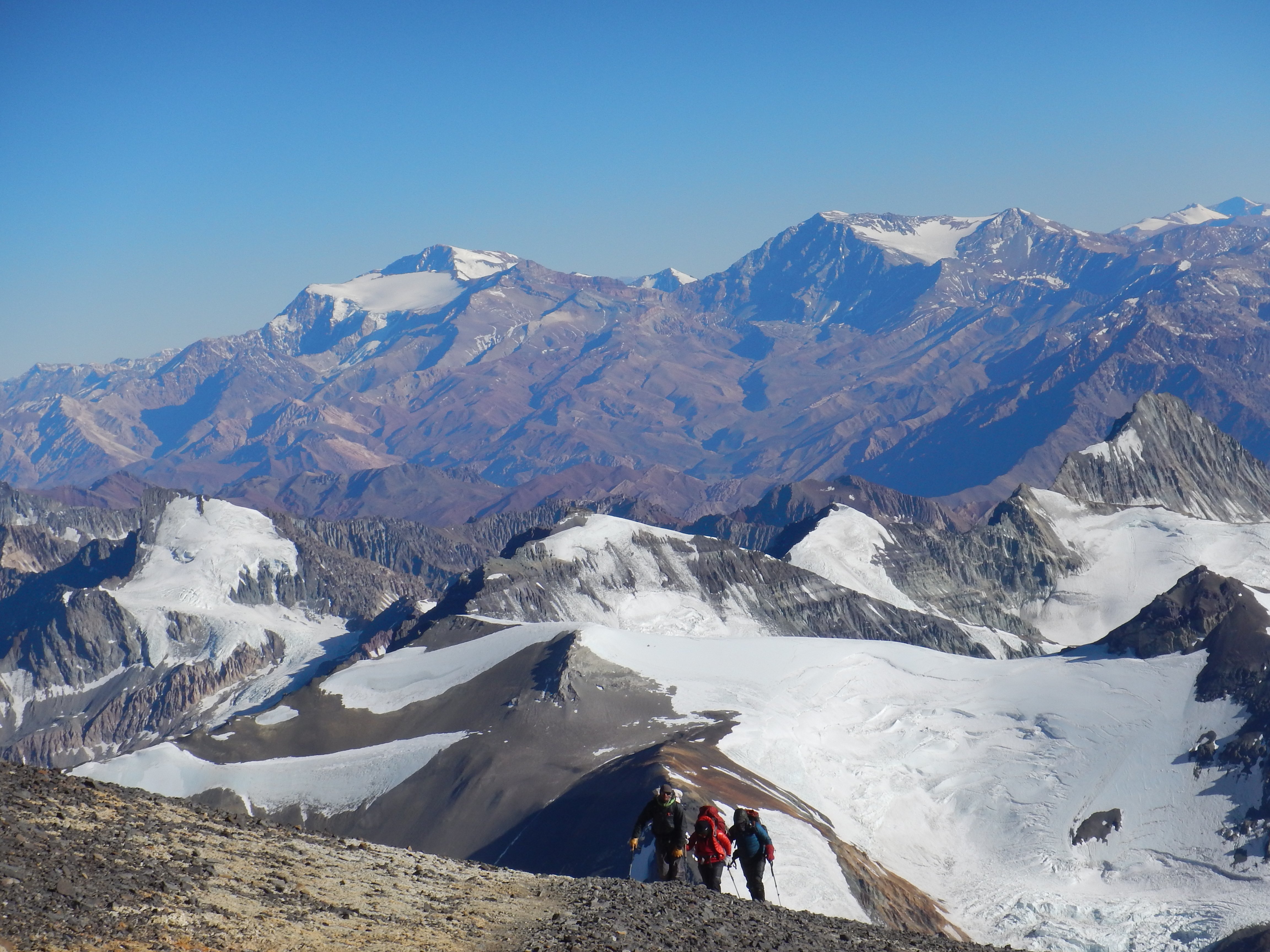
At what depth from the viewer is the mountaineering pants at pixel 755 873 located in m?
43.5

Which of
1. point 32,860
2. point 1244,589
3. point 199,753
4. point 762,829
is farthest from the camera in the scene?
point 1244,589

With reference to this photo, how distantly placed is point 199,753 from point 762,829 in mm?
94700

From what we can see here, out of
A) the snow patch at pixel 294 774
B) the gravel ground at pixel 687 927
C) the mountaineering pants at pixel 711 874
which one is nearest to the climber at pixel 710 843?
the mountaineering pants at pixel 711 874

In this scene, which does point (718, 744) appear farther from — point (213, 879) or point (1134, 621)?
point (213, 879)

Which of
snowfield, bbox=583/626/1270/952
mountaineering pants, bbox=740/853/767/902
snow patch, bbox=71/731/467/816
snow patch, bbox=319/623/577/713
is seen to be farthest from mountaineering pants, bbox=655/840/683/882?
snow patch, bbox=319/623/577/713

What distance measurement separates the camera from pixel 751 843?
43.6 meters

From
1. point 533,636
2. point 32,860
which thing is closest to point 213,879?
point 32,860

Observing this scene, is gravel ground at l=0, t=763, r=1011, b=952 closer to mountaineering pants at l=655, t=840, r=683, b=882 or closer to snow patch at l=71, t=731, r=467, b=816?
mountaineering pants at l=655, t=840, r=683, b=882

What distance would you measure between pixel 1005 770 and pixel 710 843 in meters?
86.8

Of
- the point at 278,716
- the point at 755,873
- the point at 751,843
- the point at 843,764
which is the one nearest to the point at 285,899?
the point at 751,843

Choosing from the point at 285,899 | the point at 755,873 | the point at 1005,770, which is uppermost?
the point at 285,899

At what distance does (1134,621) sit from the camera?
531ft

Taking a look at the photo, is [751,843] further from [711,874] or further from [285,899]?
[285,899]

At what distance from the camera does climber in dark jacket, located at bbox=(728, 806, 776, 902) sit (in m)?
43.3
